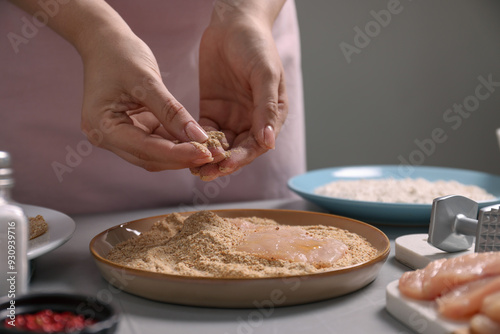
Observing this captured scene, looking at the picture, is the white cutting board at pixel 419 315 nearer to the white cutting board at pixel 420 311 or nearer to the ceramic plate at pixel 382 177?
the white cutting board at pixel 420 311

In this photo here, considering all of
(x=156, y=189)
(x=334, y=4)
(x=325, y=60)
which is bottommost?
(x=156, y=189)

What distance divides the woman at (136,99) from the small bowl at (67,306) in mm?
418

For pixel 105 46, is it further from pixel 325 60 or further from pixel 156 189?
pixel 325 60

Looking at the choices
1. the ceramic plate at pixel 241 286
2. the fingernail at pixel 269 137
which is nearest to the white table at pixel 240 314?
the ceramic plate at pixel 241 286

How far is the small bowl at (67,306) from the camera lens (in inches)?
21.7

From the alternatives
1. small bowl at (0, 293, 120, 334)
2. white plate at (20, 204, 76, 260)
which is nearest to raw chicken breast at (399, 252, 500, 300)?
small bowl at (0, 293, 120, 334)

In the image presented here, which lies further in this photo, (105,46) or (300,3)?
(300,3)

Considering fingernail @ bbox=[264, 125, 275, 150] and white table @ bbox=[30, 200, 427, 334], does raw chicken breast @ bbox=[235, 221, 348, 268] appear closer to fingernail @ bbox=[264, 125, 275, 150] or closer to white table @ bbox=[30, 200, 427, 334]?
white table @ bbox=[30, 200, 427, 334]

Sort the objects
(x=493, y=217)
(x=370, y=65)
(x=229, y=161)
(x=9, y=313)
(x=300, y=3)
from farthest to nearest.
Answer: (x=370, y=65) < (x=300, y=3) < (x=229, y=161) < (x=493, y=217) < (x=9, y=313)

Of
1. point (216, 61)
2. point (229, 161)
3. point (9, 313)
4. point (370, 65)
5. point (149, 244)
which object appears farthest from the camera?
point (370, 65)

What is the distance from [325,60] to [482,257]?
7.71ft

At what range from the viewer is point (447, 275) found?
670 mm

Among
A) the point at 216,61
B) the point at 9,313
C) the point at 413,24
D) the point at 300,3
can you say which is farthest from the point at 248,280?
the point at 413,24

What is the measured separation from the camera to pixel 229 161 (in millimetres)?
1016
